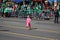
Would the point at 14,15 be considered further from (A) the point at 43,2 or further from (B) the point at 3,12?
(A) the point at 43,2

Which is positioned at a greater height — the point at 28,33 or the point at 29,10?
the point at 29,10

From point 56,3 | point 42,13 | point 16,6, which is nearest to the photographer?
point 42,13

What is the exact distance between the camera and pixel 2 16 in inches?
1387

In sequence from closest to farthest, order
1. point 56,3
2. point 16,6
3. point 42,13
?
point 42,13, point 56,3, point 16,6

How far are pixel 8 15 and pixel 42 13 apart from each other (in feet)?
18.0

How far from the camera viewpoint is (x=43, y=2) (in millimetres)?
37469

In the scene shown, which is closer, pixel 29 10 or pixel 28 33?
pixel 28 33

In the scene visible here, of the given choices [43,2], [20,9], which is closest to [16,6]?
[20,9]

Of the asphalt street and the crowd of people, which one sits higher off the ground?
the crowd of people

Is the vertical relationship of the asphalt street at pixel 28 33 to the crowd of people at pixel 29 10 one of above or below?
below

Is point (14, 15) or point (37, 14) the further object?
point (14, 15)

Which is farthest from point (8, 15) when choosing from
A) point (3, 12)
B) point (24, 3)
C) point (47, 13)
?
point (47, 13)

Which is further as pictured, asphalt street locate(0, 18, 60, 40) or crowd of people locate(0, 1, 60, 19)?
crowd of people locate(0, 1, 60, 19)

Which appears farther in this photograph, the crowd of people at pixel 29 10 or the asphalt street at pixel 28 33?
the crowd of people at pixel 29 10
